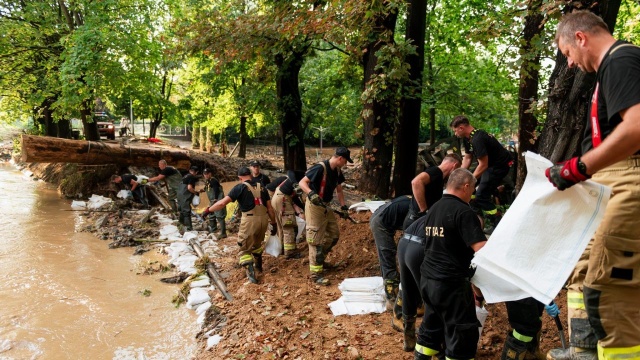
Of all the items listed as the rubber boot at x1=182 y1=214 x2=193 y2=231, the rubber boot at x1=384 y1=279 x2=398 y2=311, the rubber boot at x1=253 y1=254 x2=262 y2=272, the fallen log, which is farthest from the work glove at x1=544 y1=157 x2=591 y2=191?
the rubber boot at x1=182 y1=214 x2=193 y2=231

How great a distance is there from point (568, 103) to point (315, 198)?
333 centimetres

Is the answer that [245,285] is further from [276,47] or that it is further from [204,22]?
[204,22]

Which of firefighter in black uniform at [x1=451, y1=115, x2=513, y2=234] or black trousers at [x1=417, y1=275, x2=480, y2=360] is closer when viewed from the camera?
black trousers at [x1=417, y1=275, x2=480, y2=360]

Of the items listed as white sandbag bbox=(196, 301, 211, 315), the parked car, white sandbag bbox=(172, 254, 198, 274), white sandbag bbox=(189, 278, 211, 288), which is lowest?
white sandbag bbox=(196, 301, 211, 315)

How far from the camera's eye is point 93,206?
12859 millimetres

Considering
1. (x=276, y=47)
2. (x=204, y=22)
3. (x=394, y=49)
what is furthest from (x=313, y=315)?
(x=204, y=22)

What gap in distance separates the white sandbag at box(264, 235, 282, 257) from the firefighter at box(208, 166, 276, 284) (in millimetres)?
373

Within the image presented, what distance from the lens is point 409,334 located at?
149 inches

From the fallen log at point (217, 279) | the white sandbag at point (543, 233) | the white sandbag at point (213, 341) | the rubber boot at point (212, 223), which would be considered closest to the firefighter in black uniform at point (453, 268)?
the white sandbag at point (543, 233)

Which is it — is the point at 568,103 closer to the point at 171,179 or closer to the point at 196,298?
the point at 196,298

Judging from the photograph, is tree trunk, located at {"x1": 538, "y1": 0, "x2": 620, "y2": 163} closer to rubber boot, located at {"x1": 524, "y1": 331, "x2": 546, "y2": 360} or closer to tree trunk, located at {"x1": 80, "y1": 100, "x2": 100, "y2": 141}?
rubber boot, located at {"x1": 524, "y1": 331, "x2": 546, "y2": 360}

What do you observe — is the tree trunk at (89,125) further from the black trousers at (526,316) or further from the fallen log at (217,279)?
the black trousers at (526,316)

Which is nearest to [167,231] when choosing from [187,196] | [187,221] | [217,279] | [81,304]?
[187,221]

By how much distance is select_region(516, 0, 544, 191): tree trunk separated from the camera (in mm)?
4184
